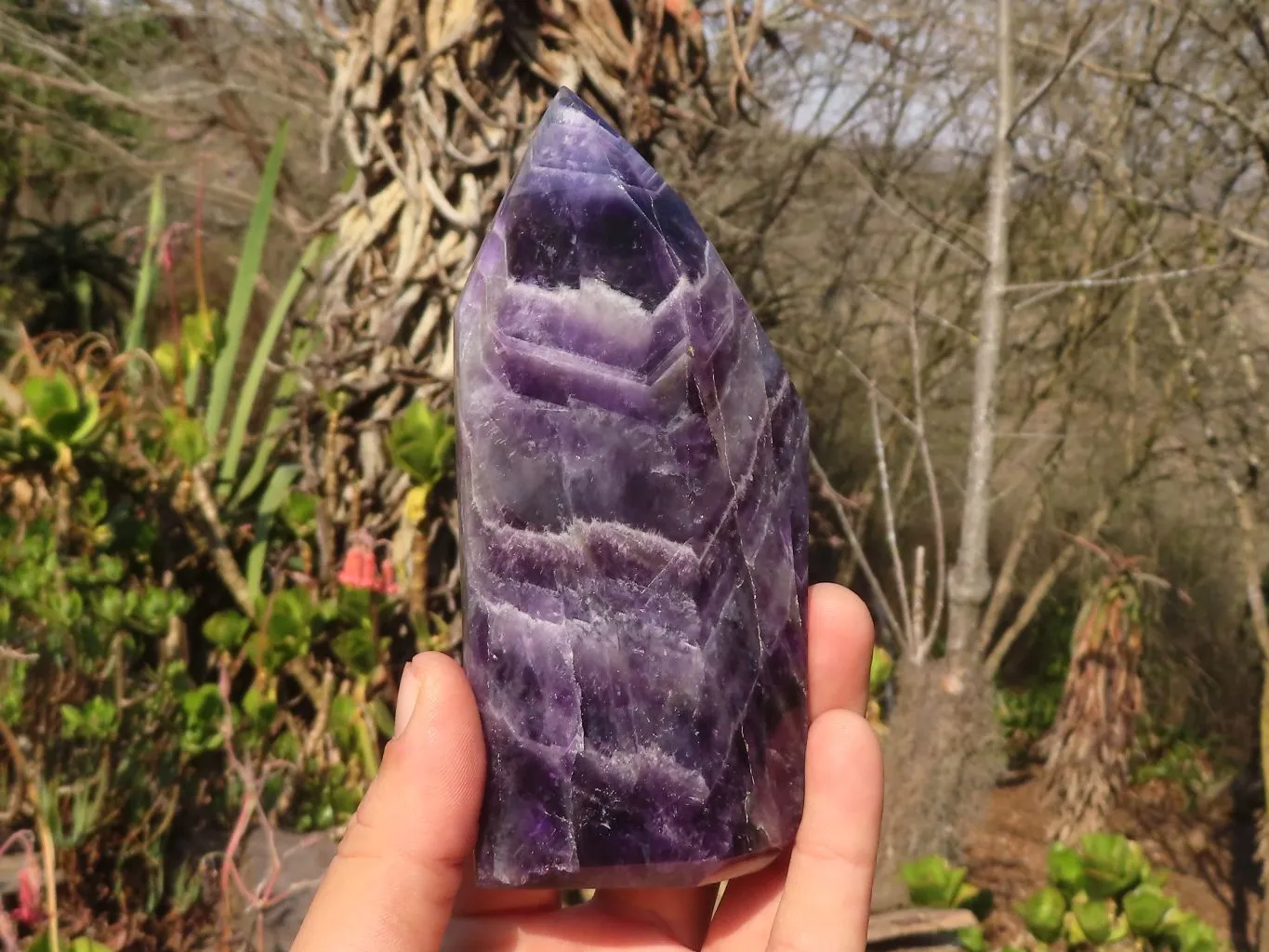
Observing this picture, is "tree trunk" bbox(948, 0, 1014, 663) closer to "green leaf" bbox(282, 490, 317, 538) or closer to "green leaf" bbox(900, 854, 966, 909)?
"green leaf" bbox(900, 854, 966, 909)

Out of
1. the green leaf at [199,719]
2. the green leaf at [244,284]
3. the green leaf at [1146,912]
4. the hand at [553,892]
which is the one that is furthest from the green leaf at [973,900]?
the green leaf at [244,284]

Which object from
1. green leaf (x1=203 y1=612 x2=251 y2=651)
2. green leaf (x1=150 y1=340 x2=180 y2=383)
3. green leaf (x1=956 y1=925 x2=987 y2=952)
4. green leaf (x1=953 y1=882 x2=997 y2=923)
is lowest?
green leaf (x1=953 y1=882 x2=997 y2=923)

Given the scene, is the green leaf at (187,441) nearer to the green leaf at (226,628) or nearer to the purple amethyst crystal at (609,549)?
the green leaf at (226,628)

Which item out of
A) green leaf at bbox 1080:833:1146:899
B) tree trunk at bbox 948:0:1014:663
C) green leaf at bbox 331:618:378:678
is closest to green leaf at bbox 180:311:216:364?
green leaf at bbox 331:618:378:678

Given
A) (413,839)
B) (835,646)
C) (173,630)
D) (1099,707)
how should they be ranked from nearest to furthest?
1. (413,839)
2. (835,646)
3. (173,630)
4. (1099,707)

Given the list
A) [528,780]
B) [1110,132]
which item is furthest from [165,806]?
[1110,132]

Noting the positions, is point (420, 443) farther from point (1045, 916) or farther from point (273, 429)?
point (1045, 916)

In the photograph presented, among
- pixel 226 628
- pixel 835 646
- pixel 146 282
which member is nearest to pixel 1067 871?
pixel 835 646
